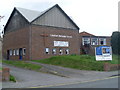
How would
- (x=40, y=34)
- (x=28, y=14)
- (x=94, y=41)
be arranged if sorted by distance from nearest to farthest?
(x=40, y=34) < (x=28, y=14) < (x=94, y=41)

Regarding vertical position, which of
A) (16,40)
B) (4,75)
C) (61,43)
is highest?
(16,40)

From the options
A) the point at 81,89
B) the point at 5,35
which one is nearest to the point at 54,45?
the point at 5,35

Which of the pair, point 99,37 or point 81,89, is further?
point 99,37

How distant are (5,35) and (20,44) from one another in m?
7.88

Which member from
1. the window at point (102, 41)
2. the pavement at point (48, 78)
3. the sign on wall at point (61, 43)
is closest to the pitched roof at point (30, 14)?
the sign on wall at point (61, 43)

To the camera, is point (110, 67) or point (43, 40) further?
point (43, 40)

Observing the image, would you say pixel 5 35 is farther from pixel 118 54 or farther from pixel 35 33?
pixel 118 54

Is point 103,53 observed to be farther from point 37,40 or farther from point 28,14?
point 28,14

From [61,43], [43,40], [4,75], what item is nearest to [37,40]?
[43,40]

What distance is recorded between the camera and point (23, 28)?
3894 cm

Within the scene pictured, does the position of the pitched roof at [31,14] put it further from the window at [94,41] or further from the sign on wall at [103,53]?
the sign on wall at [103,53]

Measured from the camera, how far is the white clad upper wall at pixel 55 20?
1526 inches

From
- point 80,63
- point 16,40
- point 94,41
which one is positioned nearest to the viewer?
point 80,63

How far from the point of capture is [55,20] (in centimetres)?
4050
